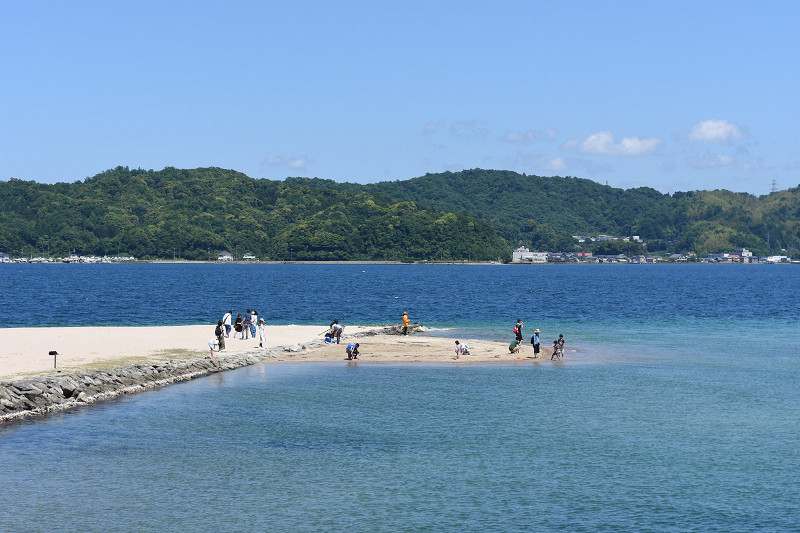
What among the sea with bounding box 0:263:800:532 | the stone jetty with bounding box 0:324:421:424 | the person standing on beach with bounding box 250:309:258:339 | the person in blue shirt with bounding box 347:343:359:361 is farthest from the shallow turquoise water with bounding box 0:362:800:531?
the person standing on beach with bounding box 250:309:258:339

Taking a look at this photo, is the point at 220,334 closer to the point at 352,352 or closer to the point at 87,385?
the point at 352,352

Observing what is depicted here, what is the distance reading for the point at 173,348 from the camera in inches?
2207

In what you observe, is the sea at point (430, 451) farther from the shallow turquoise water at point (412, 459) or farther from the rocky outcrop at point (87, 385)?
the rocky outcrop at point (87, 385)

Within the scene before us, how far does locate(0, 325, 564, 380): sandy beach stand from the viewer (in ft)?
154

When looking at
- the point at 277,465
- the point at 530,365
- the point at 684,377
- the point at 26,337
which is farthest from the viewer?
the point at 26,337

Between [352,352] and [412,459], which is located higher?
[352,352]

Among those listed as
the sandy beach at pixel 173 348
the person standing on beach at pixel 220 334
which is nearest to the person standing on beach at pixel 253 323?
the sandy beach at pixel 173 348

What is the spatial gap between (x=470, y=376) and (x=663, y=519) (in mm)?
26285

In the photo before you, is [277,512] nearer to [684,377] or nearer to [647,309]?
[684,377]

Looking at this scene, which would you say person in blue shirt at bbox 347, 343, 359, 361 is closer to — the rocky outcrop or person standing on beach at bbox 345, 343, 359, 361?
person standing on beach at bbox 345, 343, 359, 361

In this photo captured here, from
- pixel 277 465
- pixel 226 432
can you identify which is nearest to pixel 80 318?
pixel 226 432

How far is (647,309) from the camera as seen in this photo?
11081cm

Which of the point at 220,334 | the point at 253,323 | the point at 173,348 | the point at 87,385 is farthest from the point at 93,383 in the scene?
the point at 253,323

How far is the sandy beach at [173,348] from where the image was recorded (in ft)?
154
